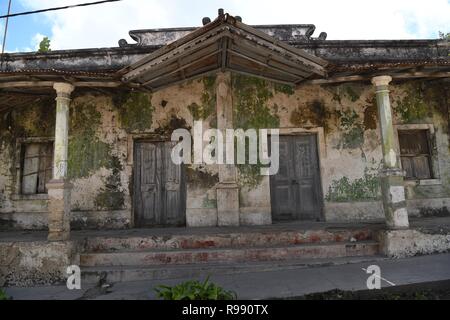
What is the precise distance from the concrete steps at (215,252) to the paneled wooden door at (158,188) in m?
1.36

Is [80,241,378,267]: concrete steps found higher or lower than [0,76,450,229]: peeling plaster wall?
lower

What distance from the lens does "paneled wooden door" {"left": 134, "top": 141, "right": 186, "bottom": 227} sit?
778cm

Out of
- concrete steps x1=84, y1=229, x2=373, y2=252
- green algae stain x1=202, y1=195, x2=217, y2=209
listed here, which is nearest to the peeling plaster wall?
green algae stain x1=202, y1=195, x2=217, y2=209

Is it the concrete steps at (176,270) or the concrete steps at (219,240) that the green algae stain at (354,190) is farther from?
the concrete steps at (176,270)

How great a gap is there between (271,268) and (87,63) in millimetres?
6667

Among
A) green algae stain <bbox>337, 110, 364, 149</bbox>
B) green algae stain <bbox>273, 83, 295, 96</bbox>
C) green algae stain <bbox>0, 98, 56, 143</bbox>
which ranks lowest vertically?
green algae stain <bbox>337, 110, 364, 149</bbox>

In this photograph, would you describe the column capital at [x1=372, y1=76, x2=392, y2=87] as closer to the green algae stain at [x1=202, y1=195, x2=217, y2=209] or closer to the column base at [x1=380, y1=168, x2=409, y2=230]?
the column base at [x1=380, y1=168, x2=409, y2=230]

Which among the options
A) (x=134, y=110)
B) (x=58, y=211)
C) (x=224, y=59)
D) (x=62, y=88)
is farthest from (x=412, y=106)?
(x=58, y=211)

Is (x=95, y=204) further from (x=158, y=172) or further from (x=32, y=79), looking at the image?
(x=32, y=79)

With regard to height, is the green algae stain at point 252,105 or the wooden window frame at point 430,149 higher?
the green algae stain at point 252,105

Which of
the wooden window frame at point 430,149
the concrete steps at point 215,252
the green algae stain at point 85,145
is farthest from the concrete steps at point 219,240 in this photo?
the wooden window frame at point 430,149

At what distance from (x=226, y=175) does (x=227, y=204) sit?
662mm

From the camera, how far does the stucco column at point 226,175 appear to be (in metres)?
7.45

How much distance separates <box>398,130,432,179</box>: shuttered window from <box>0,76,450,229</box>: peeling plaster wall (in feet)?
0.72
